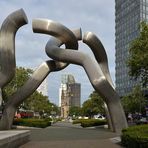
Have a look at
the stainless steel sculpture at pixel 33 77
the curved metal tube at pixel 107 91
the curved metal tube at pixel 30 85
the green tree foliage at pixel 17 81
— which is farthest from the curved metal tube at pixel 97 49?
the green tree foliage at pixel 17 81

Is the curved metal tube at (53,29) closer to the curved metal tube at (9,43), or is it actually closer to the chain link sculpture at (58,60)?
the chain link sculpture at (58,60)

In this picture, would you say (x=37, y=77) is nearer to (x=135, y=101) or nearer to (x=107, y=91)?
(x=107, y=91)

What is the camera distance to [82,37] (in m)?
32.4

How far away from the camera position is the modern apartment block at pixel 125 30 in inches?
5054

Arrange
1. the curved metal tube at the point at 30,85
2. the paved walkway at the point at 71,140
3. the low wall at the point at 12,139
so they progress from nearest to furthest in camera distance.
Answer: the low wall at the point at 12,139 → the paved walkway at the point at 71,140 → the curved metal tube at the point at 30,85

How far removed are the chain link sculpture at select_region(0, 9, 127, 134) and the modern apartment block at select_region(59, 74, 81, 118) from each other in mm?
104400

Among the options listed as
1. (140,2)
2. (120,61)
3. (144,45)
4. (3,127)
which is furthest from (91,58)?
(120,61)

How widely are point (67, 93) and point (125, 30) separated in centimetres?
3119

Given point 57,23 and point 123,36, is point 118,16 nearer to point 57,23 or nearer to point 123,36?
point 123,36

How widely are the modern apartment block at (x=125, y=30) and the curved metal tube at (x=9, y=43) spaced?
97090mm

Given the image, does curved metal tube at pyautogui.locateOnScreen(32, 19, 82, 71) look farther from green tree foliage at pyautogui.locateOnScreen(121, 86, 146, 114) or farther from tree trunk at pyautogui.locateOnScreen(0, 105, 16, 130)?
green tree foliage at pyautogui.locateOnScreen(121, 86, 146, 114)

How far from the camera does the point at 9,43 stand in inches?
1171

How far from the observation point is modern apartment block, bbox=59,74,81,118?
149m

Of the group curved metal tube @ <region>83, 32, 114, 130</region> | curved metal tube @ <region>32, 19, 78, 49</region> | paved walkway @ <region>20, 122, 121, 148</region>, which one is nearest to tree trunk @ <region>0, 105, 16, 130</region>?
paved walkway @ <region>20, 122, 121, 148</region>
